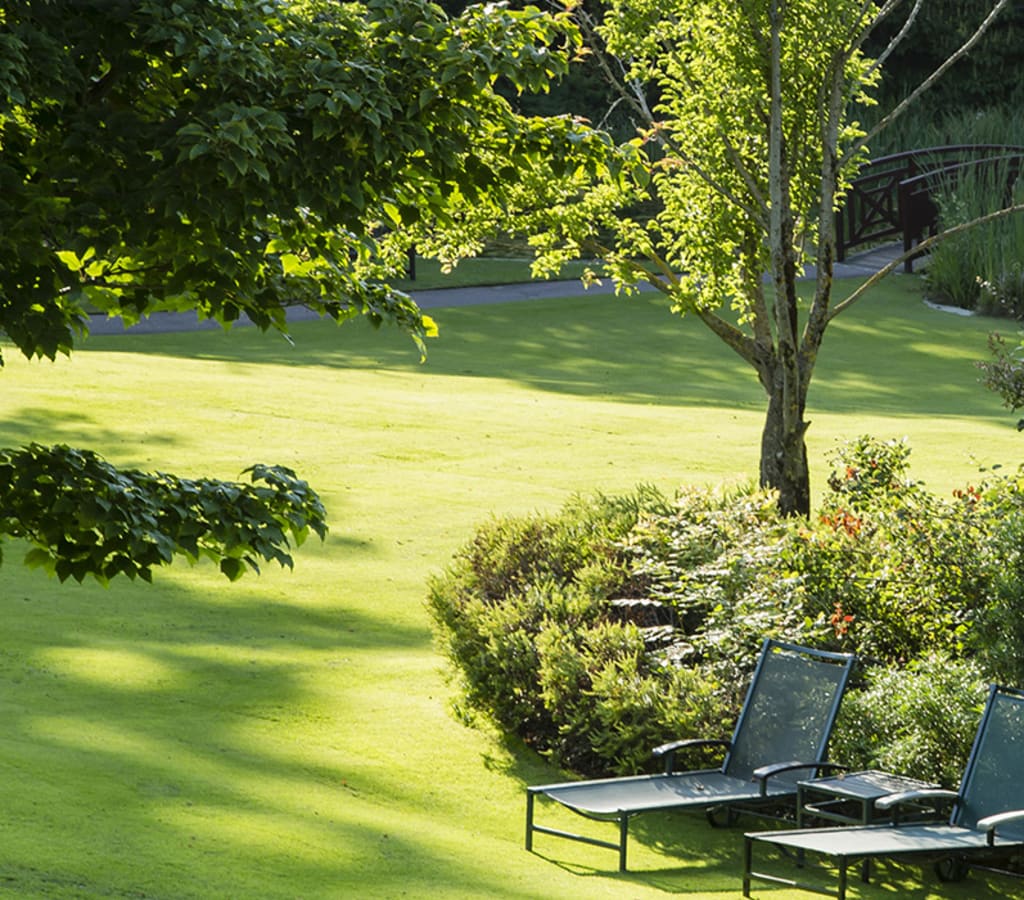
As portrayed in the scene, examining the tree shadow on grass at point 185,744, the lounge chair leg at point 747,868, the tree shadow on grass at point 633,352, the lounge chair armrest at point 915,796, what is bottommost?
the lounge chair leg at point 747,868

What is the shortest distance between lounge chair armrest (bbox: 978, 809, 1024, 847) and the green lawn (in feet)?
2.03

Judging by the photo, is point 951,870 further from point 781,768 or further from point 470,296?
point 470,296

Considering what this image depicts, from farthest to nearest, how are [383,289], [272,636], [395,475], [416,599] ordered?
[395,475]
[416,599]
[272,636]
[383,289]

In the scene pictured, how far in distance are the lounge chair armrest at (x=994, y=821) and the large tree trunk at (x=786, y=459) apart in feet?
20.8

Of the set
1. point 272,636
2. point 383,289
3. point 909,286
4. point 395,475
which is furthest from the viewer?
point 909,286

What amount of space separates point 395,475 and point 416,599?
4.45 m

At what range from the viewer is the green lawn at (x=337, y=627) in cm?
722

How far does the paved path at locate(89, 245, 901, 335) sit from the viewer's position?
28.7m

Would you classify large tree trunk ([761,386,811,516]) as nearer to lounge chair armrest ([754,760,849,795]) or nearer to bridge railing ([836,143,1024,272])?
lounge chair armrest ([754,760,849,795])

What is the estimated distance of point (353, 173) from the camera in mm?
4020

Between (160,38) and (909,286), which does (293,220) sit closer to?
(160,38)

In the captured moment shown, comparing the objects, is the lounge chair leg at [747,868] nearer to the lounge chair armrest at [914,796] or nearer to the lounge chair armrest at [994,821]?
the lounge chair armrest at [914,796]

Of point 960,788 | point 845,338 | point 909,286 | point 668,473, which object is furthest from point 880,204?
point 960,788

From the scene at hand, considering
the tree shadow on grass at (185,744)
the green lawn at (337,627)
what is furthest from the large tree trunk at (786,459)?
the tree shadow on grass at (185,744)
